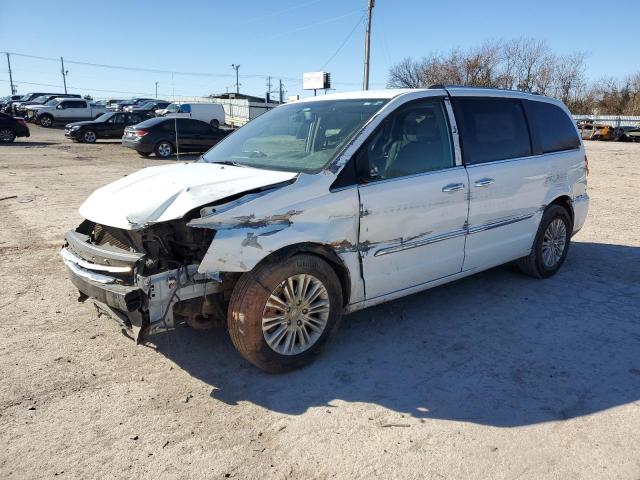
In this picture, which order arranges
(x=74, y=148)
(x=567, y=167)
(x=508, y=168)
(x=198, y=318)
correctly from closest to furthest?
(x=198, y=318) → (x=508, y=168) → (x=567, y=167) → (x=74, y=148)

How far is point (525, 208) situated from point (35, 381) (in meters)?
4.47

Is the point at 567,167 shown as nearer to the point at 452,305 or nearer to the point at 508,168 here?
the point at 508,168

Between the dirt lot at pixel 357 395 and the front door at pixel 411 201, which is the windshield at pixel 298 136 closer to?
the front door at pixel 411 201

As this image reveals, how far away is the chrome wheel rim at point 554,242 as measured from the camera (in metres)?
5.60

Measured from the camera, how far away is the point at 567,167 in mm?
5617

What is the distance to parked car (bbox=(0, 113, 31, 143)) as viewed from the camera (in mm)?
23203

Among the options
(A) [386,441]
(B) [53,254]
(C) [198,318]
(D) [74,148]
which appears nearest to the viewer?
(A) [386,441]

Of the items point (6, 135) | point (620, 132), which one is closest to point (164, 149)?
point (6, 135)

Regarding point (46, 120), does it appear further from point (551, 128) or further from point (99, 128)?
point (551, 128)

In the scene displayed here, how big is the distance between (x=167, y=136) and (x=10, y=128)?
917 cm

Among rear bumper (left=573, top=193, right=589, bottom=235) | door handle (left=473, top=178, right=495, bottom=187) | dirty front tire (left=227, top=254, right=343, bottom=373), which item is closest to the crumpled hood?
dirty front tire (left=227, top=254, right=343, bottom=373)

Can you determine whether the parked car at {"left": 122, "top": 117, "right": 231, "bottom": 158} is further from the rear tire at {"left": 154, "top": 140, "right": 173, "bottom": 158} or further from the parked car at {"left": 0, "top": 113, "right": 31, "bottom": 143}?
the parked car at {"left": 0, "top": 113, "right": 31, "bottom": 143}

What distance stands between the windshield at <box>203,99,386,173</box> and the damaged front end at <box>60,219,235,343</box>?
98 centimetres

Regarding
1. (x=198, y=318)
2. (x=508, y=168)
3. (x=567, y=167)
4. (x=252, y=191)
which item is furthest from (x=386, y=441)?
(x=567, y=167)
